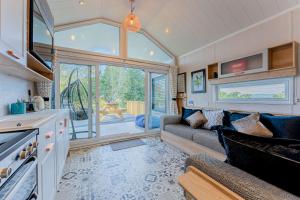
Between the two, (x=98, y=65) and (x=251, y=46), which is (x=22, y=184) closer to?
(x=98, y=65)

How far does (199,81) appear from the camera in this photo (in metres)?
3.74

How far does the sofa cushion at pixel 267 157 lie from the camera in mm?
554

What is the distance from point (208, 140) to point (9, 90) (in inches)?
110

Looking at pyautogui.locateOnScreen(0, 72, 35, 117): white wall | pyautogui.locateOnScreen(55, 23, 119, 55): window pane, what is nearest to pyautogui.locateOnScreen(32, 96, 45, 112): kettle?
pyautogui.locateOnScreen(0, 72, 35, 117): white wall

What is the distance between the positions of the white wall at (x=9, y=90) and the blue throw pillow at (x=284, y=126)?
342cm

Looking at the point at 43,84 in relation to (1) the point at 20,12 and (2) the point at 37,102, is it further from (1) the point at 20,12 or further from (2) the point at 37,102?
(1) the point at 20,12

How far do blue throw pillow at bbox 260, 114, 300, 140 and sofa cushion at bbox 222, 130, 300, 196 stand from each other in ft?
5.58

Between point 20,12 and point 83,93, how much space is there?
Result: 7.31 feet

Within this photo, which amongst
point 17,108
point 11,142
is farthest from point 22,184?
point 17,108

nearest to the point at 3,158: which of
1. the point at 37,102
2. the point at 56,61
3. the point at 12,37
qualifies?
the point at 12,37

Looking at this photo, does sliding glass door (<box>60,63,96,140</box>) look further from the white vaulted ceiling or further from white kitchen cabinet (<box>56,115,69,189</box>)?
white kitchen cabinet (<box>56,115,69,189</box>)

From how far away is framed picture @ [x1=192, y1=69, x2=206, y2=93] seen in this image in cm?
362

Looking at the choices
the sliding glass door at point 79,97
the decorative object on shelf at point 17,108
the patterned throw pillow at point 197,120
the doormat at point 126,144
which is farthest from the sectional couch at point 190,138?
the decorative object on shelf at point 17,108

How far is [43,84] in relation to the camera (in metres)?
2.61
